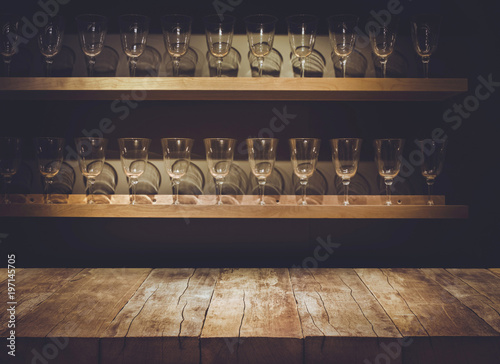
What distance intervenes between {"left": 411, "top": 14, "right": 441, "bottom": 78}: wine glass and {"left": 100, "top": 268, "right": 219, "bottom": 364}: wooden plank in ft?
3.93

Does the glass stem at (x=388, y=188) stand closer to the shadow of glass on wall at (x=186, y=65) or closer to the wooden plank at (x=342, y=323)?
the wooden plank at (x=342, y=323)

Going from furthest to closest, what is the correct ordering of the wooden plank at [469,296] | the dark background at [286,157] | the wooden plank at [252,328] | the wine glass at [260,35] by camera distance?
the dark background at [286,157] → the wine glass at [260,35] → the wooden plank at [469,296] → the wooden plank at [252,328]

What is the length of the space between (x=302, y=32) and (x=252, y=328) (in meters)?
1.09

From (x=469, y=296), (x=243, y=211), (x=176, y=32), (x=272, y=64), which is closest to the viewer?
(x=469, y=296)

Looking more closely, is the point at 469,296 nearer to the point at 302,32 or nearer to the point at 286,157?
the point at 286,157

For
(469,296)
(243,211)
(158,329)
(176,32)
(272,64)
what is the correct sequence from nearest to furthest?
→ (158,329), (469,296), (243,211), (176,32), (272,64)

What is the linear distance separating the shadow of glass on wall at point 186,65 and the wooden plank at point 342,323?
3.19 ft

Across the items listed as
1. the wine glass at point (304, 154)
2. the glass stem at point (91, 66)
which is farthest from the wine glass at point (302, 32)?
the glass stem at point (91, 66)

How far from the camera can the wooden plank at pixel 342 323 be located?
1017 mm

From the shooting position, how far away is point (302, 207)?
4.84 feet

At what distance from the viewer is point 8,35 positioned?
1618 mm

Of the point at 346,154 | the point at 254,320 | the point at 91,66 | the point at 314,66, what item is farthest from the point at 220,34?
the point at 254,320

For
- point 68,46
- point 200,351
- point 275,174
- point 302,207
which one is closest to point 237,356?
point 200,351

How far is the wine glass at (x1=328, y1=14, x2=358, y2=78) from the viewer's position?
157cm
